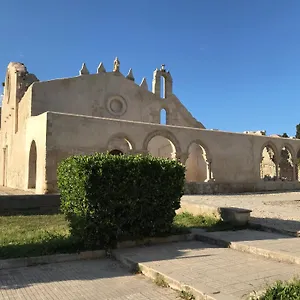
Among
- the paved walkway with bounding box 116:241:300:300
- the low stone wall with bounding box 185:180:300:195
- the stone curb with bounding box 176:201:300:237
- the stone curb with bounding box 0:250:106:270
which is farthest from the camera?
the low stone wall with bounding box 185:180:300:195

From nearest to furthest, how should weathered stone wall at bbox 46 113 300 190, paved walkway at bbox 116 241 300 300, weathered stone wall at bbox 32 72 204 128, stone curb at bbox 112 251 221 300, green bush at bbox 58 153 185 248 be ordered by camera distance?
stone curb at bbox 112 251 221 300 → paved walkway at bbox 116 241 300 300 → green bush at bbox 58 153 185 248 → weathered stone wall at bbox 46 113 300 190 → weathered stone wall at bbox 32 72 204 128

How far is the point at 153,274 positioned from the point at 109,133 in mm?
12874

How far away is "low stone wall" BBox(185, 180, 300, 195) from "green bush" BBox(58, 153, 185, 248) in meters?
12.1

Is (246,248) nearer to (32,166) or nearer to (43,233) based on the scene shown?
(43,233)

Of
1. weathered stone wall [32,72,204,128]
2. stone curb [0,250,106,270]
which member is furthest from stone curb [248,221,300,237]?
weathered stone wall [32,72,204,128]

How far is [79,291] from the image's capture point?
4.21 meters

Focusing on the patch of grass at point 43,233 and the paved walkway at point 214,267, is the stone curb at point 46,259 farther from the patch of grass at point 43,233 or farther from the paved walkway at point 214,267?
the paved walkway at point 214,267

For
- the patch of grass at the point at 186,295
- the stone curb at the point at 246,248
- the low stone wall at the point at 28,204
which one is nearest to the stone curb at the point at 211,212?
the stone curb at the point at 246,248

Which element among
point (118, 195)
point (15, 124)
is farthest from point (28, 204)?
point (15, 124)

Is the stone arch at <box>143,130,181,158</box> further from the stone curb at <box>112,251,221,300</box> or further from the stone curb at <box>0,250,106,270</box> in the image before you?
the stone curb at <box>112,251,221,300</box>

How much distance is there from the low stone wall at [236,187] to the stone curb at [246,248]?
11725 millimetres

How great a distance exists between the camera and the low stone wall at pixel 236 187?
19.5 metres

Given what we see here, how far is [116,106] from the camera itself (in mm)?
24469

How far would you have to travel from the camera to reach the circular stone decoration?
24062 millimetres
